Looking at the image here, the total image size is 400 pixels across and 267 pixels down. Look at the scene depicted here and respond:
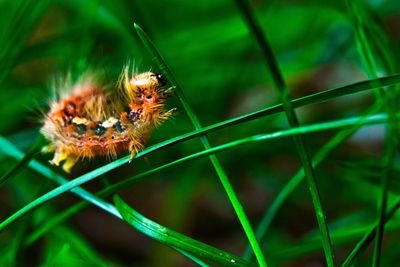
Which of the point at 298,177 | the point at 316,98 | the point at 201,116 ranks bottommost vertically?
the point at 316,98

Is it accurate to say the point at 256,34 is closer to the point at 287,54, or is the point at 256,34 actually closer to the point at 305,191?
the point at 305,191

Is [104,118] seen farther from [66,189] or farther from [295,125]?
[295,125]

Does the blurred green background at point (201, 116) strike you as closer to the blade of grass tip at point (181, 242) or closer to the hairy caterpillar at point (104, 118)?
the hairy caterpillar at point (104, 118)

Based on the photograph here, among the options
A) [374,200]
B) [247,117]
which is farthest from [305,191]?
[247,117]

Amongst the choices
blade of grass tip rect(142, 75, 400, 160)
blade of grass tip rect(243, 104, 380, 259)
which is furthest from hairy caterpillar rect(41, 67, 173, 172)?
blade of grass tip rect(243, 104, 380, 259)

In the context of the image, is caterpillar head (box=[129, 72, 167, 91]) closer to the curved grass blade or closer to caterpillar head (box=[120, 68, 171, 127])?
caterpillar head (box=[120, 68, 171, 127])

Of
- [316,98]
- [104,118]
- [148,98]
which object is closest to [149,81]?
[148,98]
